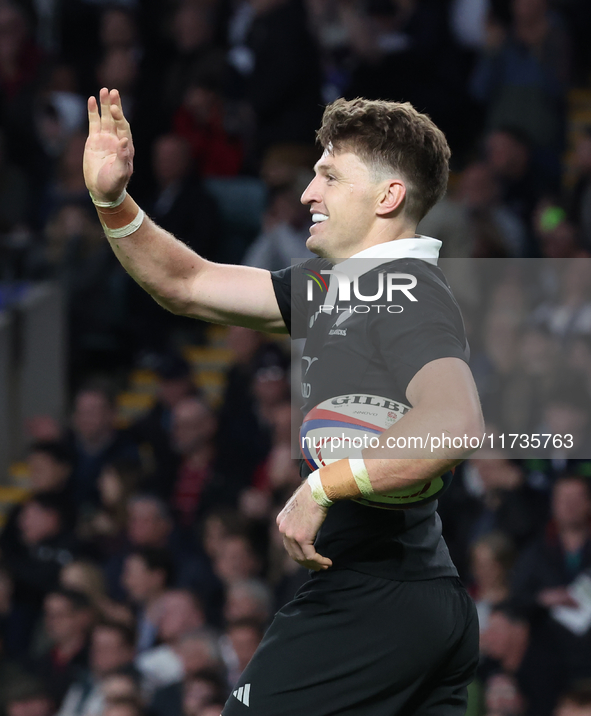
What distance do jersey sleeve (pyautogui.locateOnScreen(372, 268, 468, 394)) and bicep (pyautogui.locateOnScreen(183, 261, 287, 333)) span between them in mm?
490

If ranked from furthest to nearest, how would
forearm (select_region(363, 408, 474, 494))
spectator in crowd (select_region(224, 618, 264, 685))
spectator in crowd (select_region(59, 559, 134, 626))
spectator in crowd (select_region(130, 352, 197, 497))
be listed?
spectator in crowd (select_region(130, 352, 197, 497)) → spectator in crowd (select_region(59, 559, 134, 626)) → spectator in crowd (select_region(224, 618, 264, 685)) → forearm (select_region(363, 408, 474, 494))

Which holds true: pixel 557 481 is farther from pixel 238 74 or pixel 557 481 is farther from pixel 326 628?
pixel 238 74

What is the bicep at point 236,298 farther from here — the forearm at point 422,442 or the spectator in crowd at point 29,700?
the spectator in crowd at point 29,700

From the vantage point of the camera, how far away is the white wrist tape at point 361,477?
7.21 feet

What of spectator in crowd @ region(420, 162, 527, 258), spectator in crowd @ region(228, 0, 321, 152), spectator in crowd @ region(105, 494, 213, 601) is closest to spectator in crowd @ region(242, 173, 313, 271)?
spectator in crowd @ region(228, 0, 321, 152)

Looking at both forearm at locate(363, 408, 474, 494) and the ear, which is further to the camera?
the ear

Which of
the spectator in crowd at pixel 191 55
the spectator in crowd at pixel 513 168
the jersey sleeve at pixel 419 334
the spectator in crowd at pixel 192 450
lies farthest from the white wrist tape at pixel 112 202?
the spectator in crowd at pixel 191 55

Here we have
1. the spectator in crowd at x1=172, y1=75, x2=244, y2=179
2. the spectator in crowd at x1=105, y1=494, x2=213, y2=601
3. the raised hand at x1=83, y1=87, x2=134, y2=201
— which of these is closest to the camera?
the raised hand at x1=83, y1=87, x2=134, y2=201

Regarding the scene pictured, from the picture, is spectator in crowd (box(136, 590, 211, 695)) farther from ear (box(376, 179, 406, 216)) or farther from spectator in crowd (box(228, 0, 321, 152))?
ear (box(376, 179, 406, 216))

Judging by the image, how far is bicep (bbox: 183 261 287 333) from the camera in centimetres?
280

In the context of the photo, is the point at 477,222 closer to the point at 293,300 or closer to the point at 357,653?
the point at 293,300

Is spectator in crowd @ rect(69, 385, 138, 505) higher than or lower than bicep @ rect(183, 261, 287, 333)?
lower

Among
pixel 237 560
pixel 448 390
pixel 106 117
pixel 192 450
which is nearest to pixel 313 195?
pixel 106 117

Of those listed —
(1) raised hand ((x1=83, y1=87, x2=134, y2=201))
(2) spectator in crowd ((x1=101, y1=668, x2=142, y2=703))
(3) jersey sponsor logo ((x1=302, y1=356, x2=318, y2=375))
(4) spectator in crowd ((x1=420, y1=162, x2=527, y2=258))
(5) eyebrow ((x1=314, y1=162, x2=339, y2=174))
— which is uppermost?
(4) spectator in crowd ((x1=420, y1=162, x2=527, y2=258))
